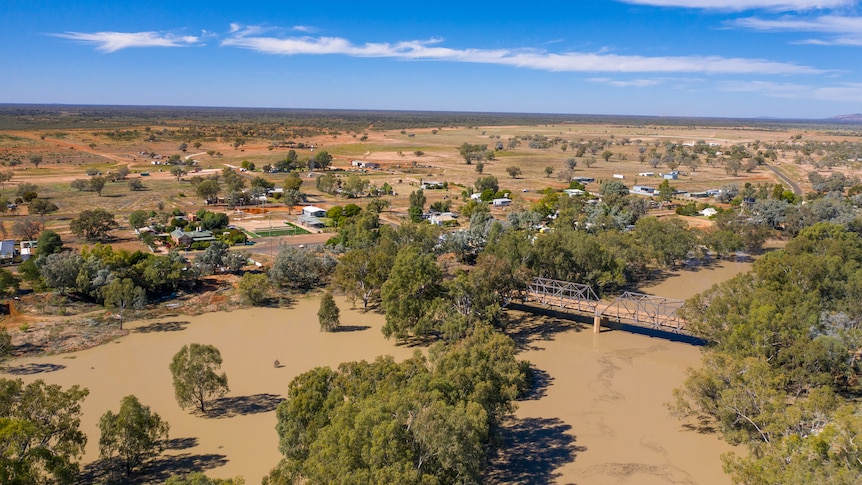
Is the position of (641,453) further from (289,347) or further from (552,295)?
(289,347)

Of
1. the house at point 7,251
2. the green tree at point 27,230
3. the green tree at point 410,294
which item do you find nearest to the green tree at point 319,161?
the green tree at point 27,230

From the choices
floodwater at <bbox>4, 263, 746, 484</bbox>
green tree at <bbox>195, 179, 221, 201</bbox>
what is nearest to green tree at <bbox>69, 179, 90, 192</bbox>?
green tree at <bbox>195, 179, 221, 201</bbox>

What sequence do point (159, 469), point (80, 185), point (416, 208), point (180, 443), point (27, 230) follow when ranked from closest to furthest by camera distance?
point (159, 469) → point (180, 443) → point (27, 230) → point (416, 208) → point (80, 185)

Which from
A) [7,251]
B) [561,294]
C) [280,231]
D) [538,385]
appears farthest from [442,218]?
[7,251]

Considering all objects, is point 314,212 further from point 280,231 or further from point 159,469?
point 159,469

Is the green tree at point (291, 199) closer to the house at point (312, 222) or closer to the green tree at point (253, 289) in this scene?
the house at point (312, 222)
